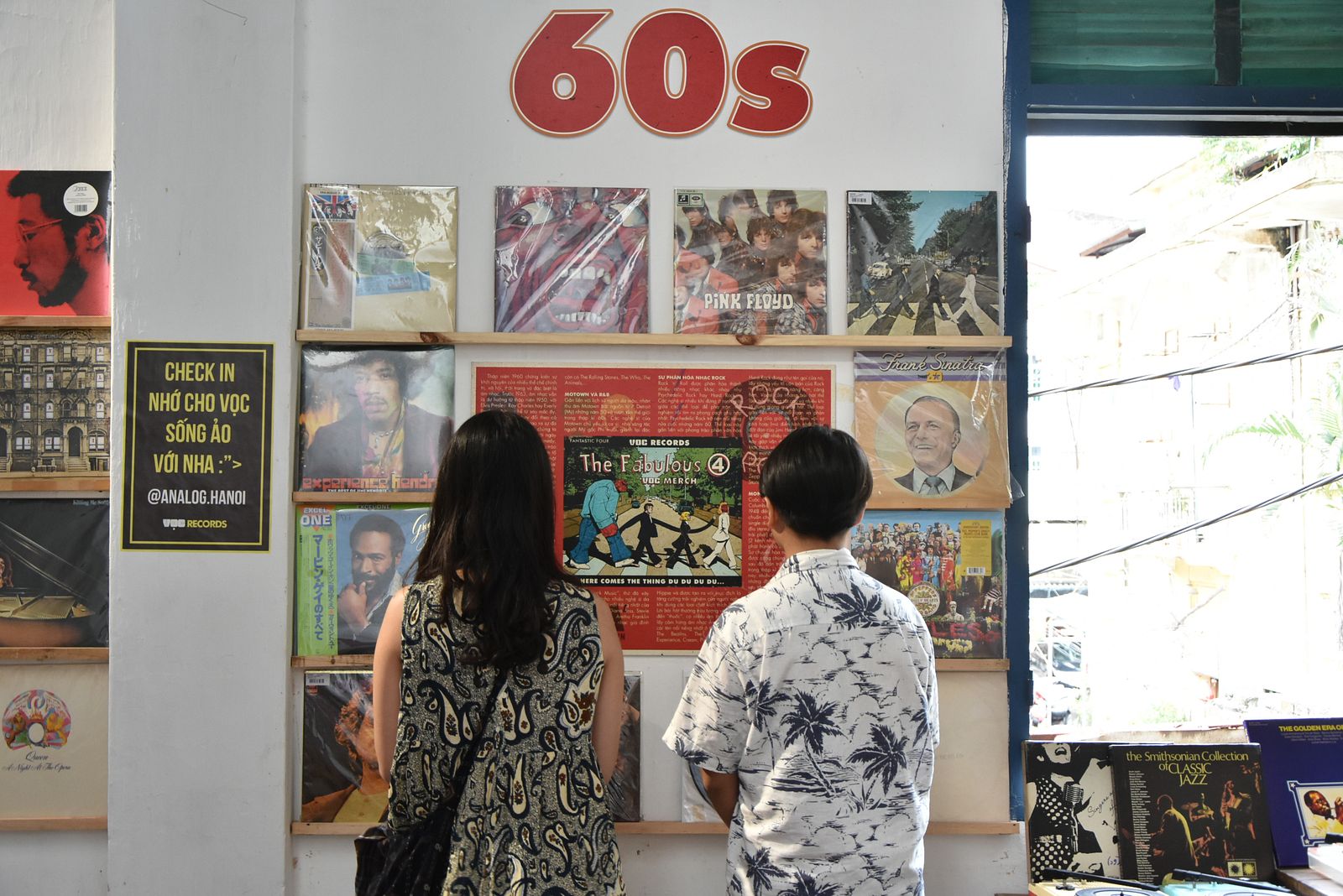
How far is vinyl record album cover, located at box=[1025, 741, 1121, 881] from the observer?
206 cm

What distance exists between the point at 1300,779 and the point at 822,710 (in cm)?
142

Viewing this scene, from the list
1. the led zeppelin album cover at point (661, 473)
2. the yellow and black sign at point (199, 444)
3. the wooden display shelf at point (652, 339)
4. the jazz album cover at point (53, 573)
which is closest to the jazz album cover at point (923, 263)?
the wooden display shelf at point (652, 339)

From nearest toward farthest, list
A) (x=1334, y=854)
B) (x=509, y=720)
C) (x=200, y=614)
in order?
(x=509, y=720)
(x=1334, y=854)
(x=200, y=614)

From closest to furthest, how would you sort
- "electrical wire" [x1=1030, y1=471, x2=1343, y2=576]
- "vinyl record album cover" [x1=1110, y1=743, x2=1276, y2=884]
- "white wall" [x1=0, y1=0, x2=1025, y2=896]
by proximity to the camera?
"vinyl record album cover" [x1=1110, y1=743, x2=1276, y2=884] < "white wall" [x1=0, y1=0, x2=1025, y2=896] < "electrical wire" [x1=1030, y1=471, x2=1343, y2=576]

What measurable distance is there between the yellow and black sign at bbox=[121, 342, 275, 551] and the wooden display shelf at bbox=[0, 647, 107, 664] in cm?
35

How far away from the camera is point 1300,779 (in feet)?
7.09

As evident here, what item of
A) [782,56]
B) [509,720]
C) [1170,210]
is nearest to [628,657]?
[509,720]

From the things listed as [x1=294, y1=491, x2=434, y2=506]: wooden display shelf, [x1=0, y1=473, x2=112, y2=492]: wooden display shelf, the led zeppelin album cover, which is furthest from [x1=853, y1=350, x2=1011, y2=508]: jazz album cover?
[x1=0, y1=473, x2=112, y2=492]: wooden display shelf

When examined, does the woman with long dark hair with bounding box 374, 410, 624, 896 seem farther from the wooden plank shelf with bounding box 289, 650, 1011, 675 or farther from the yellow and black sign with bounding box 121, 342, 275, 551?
the yellow and black sign with bounding box 121, 342, 275, 551

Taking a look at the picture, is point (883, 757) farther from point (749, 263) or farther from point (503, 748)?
point (749, 263)

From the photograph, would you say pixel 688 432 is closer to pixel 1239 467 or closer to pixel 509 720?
pixel 509 720

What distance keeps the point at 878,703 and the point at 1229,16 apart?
7.07 ft

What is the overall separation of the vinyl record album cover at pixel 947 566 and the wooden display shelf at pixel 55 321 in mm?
2016

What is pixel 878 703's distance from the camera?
5.23 feet
